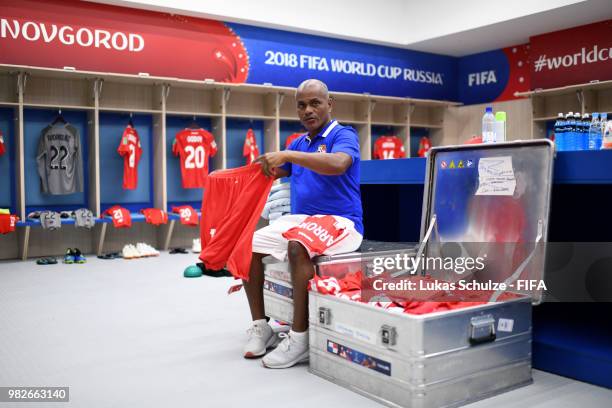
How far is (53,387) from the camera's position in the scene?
2.21 m

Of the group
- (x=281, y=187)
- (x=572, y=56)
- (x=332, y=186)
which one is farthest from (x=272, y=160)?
(x=572, y=56)

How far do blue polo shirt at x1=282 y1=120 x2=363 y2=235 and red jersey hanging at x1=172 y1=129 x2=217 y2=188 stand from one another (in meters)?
4.87

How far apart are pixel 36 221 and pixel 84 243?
0.86 meters

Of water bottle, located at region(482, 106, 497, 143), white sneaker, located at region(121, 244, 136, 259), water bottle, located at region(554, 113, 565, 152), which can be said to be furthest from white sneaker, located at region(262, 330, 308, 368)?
white sneaker, located at region(121, 244, 136, 259)

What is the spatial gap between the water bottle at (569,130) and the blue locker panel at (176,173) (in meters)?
5.54

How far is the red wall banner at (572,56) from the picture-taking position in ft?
26.9

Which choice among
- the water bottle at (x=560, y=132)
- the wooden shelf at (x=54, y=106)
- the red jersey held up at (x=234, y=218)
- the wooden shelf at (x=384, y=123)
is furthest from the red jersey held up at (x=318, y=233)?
the wooden shelf at (x=384, y=123)

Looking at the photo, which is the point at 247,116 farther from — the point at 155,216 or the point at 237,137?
the point at 155,216

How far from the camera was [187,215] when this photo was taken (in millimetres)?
6953

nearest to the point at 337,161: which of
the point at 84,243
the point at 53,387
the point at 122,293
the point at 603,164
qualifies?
the point at 603,164

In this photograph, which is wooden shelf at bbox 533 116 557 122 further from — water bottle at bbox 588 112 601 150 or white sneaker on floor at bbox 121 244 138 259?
water bottle at bbox 588 112 601 150

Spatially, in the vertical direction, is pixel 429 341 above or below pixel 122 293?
above

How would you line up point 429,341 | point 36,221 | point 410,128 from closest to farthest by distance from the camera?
1. point 429,341
2. point 36,221
3. point 410,128

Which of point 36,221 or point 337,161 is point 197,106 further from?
point 337,161
